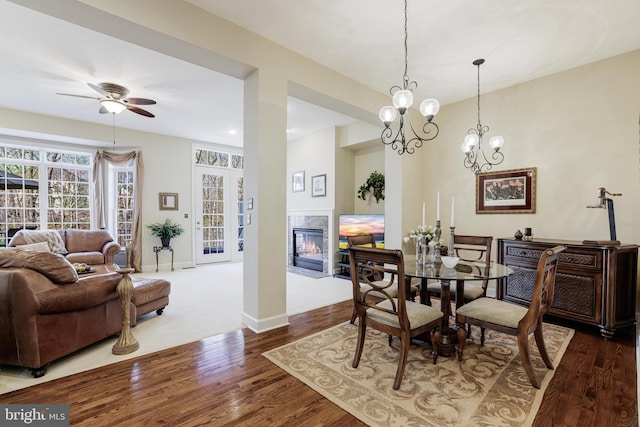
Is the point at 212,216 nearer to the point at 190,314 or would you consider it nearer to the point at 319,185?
the point at 319,185

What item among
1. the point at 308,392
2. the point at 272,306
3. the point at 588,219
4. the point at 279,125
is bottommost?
the point at 308,392

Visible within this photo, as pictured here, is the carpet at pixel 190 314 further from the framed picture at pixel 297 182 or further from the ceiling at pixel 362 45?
the ceiling at pixel 362 45

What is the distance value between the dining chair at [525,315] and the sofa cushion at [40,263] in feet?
10.4

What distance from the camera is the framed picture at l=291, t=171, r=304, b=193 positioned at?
6.69 m

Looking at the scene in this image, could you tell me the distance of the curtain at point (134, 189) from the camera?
585cm

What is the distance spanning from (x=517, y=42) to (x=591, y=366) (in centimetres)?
306

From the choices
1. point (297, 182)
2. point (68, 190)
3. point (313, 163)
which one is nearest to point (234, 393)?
point (313, 163)

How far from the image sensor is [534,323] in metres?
1.99

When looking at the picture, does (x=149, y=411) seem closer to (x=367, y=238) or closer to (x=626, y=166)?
(x=367, y=238)

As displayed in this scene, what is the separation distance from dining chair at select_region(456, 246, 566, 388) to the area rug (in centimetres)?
19

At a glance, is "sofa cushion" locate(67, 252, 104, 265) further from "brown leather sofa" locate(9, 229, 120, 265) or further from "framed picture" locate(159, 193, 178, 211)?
"framed picture" locate(159, 193, 178, 211)

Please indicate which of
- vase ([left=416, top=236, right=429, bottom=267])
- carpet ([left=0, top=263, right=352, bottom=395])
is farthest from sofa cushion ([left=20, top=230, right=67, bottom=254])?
vase ([left=416, top=236, right=429, bottom=267])

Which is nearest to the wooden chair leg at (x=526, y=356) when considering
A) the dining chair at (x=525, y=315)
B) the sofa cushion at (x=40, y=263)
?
the dining chair at (x=525, y=315)

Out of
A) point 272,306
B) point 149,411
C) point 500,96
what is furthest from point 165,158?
point 500,96
